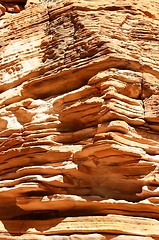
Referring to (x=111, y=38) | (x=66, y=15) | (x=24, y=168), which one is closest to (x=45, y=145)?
(x=24, y=168)

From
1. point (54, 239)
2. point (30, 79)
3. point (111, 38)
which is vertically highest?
point (111, 38)

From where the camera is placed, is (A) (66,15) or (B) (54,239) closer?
(B) (54,239)

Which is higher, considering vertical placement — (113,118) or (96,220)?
(113,118)

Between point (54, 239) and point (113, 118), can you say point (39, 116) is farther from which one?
point (54, 239)

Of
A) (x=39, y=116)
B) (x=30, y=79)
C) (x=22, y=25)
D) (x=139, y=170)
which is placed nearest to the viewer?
(x=139, y=170)

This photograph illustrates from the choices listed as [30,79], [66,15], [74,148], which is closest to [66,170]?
[74,148]

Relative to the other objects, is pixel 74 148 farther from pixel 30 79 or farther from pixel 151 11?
pixel 151 11

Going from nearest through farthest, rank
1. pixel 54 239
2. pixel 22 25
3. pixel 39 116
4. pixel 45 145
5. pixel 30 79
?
pixel 54 239
pixel 45 145
pixel 39 116
pixel 30 79
pixel 22 25
